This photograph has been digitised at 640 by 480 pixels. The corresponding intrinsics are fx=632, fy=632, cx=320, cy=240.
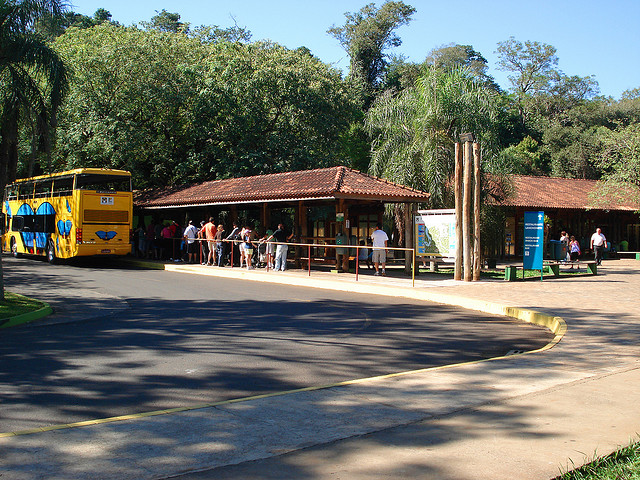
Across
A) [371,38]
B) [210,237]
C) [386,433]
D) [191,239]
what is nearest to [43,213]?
[191,239]

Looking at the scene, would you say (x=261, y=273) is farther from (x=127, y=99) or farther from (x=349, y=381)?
(x=127, y=99)

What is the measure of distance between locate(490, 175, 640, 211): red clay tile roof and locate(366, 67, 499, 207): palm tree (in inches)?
380

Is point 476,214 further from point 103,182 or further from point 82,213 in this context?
point 82,213

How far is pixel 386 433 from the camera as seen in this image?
507cm

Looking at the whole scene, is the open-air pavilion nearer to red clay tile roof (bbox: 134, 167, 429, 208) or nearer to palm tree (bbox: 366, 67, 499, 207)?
red clay tile roof (bbox: 134, 167, 429, 208)

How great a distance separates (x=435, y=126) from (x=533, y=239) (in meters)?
7.59

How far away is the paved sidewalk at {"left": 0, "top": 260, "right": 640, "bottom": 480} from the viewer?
431cm

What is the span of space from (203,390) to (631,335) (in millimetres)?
6808

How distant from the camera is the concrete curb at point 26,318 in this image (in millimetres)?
10414

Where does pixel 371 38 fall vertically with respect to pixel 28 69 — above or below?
above

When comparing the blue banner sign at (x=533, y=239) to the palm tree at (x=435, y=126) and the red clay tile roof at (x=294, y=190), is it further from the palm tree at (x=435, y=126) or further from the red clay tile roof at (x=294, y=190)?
the palm tree at (x=435, y=126)

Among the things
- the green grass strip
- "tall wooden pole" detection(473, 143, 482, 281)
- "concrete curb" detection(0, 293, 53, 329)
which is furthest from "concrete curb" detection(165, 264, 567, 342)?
"concrete curb" detection(0, 293, 53, 329)

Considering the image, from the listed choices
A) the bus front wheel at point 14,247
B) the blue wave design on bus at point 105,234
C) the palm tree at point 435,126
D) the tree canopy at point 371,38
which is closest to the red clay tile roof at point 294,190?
the palm tree at point 435,126

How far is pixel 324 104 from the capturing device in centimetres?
3500
